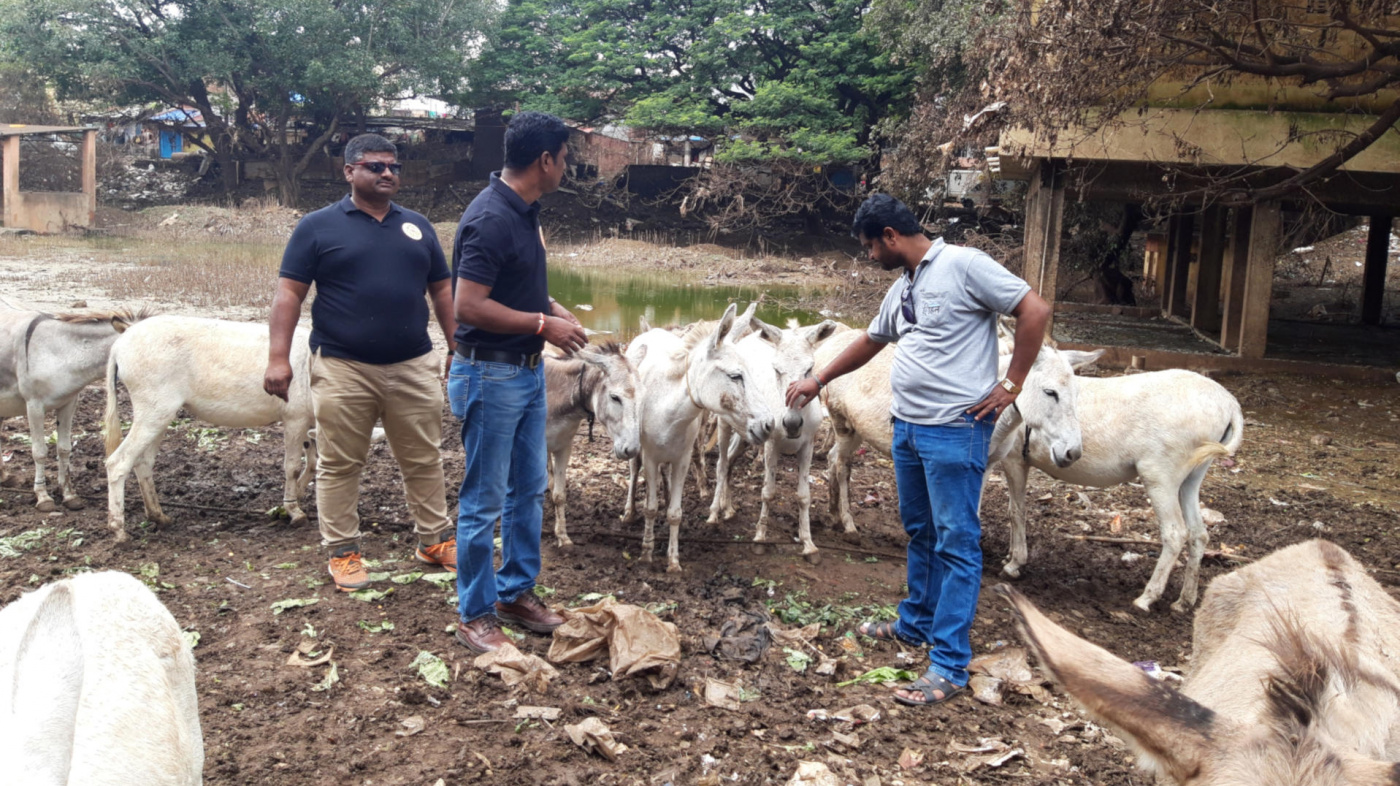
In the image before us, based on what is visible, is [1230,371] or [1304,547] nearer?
[1304,547]

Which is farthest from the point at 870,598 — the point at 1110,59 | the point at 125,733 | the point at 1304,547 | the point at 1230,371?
the point at 1230,371

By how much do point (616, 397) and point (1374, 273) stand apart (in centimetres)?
1790

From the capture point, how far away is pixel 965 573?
460 cm

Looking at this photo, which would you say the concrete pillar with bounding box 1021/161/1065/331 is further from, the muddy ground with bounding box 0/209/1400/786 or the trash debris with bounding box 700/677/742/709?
the trash debris with bounding box 700/677/742/709

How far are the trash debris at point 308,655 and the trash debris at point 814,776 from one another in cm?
228

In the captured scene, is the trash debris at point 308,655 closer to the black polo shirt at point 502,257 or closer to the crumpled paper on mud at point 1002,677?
the black polo shirt at point 502,257

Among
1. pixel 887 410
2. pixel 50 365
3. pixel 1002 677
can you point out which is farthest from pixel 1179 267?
pixel 50 365

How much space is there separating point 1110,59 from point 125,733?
388 inches

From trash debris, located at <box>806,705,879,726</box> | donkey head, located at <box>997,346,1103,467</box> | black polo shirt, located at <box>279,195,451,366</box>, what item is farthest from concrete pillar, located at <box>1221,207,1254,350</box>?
black polo shirt, located at <box>279,195,451,366</box>

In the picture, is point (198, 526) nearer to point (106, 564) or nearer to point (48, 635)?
point (106, 564)

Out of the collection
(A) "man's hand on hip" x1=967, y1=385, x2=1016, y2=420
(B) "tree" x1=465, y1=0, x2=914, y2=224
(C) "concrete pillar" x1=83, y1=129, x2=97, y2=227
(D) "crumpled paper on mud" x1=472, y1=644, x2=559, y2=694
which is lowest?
(D) "crumpled paper on mud" x1=472, y1=644, x2=559, y2=694

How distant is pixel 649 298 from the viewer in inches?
860

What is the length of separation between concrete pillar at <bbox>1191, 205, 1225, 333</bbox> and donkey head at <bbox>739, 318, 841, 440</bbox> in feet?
41.8

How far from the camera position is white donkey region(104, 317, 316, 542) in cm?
670
